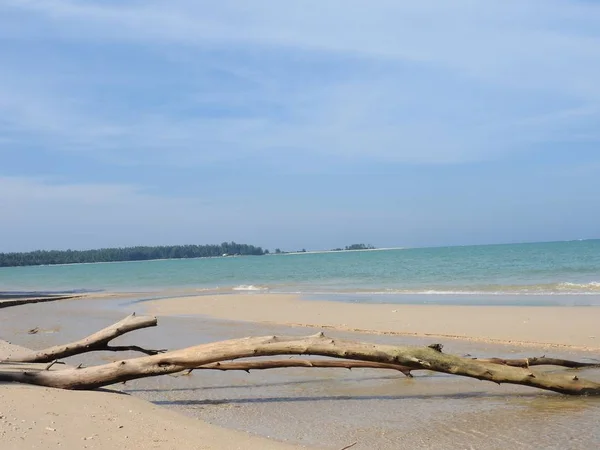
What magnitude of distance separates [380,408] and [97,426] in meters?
2.76

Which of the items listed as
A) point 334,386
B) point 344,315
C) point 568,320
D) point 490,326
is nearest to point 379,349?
point 334,386

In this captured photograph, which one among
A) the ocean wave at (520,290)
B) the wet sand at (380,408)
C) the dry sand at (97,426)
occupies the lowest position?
the ocean wave at (520,290)

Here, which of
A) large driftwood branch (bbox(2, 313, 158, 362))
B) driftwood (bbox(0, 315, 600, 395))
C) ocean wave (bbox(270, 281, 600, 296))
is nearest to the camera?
driftwood (bbox(0, 315, 600, 395))

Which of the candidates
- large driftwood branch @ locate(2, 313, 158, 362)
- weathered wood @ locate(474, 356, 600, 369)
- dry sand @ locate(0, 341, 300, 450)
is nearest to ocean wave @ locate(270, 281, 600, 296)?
weathered wood @ locate(474, 356, 600, 369)

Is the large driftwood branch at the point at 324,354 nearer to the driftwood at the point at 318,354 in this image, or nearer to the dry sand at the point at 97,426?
the driftwood at the point at 318,354

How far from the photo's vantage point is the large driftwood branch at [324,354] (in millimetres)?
6504

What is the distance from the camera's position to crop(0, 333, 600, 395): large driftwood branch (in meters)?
6.50

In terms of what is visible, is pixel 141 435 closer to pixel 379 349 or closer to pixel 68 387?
pixel 68 387

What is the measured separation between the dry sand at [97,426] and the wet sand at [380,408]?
1.40 ft

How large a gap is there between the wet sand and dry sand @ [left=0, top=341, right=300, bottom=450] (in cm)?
43

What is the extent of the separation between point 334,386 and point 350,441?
235 cm

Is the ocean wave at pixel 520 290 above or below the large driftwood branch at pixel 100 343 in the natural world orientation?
below

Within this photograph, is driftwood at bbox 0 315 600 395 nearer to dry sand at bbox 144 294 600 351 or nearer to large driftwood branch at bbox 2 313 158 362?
large driftwood branch at bbox 2 313 158 362

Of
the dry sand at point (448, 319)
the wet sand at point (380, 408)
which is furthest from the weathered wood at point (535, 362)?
the dry sand at point (448, 319)
